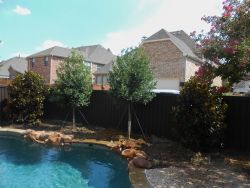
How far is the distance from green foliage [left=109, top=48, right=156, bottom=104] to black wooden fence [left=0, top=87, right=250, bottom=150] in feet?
2.19

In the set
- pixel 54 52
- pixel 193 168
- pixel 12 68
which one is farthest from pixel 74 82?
pixel 12 68

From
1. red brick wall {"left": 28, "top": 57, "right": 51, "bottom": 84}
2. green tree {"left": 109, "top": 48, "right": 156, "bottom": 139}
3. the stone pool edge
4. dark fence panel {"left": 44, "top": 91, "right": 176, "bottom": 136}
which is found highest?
red brick wall {"left": 28, "top": 57, "right": 51, "bottom": 84}

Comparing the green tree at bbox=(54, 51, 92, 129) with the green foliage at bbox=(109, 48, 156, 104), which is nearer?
the green foliage at bbox=(109, 48, 156, 104)

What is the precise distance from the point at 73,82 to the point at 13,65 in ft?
123

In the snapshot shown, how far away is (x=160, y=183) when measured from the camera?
6.24 meters

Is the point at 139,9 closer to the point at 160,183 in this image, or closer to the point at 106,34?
the point at 160,183

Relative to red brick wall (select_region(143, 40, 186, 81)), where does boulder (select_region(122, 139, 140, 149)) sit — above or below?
below

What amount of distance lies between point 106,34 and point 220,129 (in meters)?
15.1

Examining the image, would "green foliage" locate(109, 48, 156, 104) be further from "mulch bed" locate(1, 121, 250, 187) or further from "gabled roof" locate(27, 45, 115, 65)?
"gabled roof" locate(27, 45, 115, 65)

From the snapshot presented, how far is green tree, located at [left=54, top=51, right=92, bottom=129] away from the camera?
1325 centimetres

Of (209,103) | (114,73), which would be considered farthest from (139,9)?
(209,103)

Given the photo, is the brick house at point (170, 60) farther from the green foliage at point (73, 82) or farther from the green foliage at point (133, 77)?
the green foliage at point (133, 77)

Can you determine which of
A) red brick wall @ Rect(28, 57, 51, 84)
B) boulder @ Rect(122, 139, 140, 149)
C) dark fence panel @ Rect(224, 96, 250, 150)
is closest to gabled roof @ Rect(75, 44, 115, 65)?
red brick wall @ Rect(28, 57, 51, 84)

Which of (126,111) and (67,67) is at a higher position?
(67,67)
